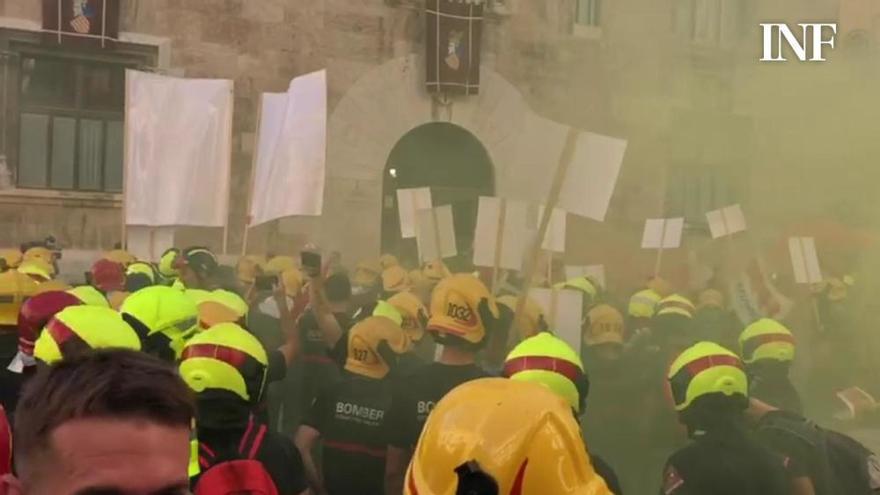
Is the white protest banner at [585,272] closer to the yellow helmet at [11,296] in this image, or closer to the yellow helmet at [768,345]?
the yellow helmet at [768,345]

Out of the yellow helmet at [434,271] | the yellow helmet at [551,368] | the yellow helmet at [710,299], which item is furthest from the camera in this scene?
the yellow helmet at [710,299]

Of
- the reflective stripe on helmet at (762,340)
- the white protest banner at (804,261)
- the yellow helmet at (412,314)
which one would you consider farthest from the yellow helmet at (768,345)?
the white protest banner at (804,261)

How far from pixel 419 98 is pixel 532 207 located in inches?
143

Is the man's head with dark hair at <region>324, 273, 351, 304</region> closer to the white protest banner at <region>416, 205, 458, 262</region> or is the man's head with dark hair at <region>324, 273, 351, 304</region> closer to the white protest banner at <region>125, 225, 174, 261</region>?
the white protest banner at <region>416, 205, 458, 262</region>

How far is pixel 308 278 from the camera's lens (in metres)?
3.93

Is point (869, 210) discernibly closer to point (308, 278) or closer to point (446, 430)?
point (308, 278)

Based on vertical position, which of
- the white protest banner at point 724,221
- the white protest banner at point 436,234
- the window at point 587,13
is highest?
the window at point 587,13

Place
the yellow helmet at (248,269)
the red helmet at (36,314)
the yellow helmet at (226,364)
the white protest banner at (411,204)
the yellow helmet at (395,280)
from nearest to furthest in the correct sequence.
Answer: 1. the yellow helmet at (226,364)
2. the red helmet at (36,314)
3. the yellow helmet at (395,280)
4. the yellow helmet at (248,269)
5. the white protest banner at (411,204)

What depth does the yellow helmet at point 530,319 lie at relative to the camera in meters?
3.51

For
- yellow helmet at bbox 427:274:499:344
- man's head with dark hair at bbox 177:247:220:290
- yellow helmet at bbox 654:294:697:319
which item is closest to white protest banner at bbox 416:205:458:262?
man's head with dark hair at bbox 177:247:220:290

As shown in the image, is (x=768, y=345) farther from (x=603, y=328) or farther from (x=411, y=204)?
(x=411, y=204)

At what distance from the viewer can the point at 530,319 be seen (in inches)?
141

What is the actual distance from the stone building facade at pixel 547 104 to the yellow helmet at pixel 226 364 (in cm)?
268

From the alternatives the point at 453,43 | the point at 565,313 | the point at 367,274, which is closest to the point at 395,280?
the point at 367,274
